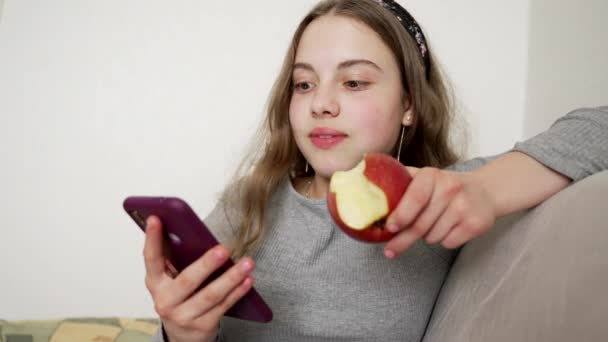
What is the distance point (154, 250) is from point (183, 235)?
0.05 m

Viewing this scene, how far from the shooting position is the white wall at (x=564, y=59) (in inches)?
45.3

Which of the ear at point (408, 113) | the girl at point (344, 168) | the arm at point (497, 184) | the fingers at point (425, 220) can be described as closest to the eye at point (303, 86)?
the girl at point (344, 168)

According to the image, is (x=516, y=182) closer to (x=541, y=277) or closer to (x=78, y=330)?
(x=541, y=277)

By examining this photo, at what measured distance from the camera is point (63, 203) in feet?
5.15

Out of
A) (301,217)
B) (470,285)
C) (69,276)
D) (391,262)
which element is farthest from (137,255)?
(470,285)

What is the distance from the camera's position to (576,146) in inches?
28.6

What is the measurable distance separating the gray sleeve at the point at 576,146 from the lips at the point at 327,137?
33 cm

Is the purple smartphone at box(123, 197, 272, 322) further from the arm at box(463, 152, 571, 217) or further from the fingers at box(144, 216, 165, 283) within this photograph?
the arm at box(463, 152, 571, 217)

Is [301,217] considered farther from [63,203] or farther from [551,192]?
[63,203]

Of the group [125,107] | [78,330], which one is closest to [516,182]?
[78,330]

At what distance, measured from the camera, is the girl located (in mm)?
720

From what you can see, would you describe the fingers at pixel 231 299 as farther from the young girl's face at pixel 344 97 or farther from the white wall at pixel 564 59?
the white wall at pixel 564 59

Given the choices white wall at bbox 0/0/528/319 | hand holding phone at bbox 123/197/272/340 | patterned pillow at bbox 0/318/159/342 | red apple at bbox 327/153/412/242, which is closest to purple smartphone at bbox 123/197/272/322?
hand holding phone at bbox 123/197/272/340

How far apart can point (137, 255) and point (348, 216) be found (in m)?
1.18
